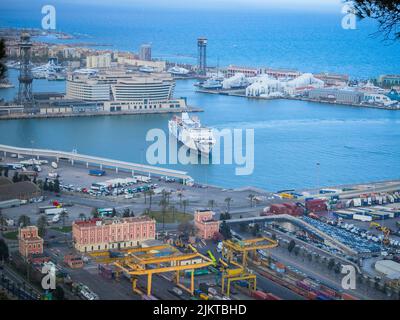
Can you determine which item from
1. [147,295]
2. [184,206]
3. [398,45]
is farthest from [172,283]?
[398,45]

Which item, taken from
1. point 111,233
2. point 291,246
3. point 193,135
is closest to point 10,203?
point 111,233

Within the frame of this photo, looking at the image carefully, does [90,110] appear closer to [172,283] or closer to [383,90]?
[383,90]

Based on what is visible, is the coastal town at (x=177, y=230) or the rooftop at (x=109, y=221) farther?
the rooftop at (x=109, y=221)

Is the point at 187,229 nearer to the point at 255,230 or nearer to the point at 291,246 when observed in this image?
the point at 255,230

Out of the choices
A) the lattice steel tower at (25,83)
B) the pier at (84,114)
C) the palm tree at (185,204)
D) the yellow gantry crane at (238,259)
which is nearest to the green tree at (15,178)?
the palm tree at (185,204)

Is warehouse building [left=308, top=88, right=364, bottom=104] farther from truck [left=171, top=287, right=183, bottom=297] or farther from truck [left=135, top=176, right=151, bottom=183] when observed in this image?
truck [left=171, top=287, right=183, bottom=297]

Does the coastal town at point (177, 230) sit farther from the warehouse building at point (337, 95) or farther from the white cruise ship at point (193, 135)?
the warehouse building at point (337, 95)
